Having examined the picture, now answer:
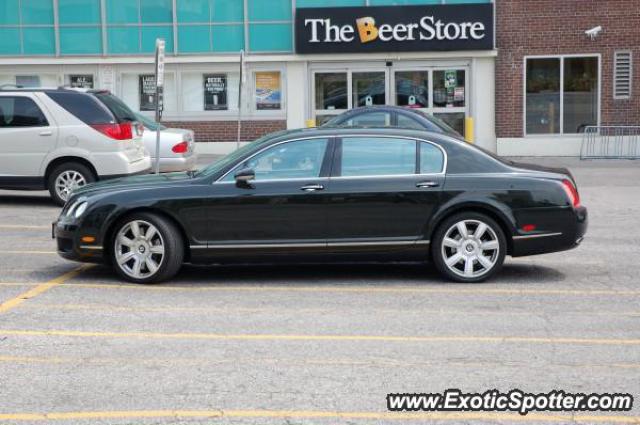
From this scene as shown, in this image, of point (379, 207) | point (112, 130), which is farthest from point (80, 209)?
point (112, 130)

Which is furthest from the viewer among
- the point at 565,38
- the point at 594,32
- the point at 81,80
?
the point at 81,80

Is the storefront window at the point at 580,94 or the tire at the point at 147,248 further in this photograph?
the storefront window at the point at 580,94

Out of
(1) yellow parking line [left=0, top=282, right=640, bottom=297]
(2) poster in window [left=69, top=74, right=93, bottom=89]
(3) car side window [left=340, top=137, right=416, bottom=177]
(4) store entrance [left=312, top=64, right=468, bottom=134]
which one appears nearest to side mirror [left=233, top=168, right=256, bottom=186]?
(3) car side window [left=340, top=137, right=416, bottom=177]

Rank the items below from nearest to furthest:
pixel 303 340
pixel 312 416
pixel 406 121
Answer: pixel 312 416, pixel 303 340, pixel 406 121

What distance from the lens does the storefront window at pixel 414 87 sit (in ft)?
82.9

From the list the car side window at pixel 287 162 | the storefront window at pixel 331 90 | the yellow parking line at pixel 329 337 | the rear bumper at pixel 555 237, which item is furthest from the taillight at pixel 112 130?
the storefront window at pixel 331 90

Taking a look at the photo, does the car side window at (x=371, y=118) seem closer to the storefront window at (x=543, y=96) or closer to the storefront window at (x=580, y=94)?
the storefront window at (x=543, y=96)

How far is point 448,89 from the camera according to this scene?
25172 millimetres

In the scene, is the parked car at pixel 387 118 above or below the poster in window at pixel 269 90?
below

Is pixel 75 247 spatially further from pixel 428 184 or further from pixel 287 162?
pixel 428 184

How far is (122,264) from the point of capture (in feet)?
29.6

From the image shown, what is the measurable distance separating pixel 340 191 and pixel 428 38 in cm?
1655

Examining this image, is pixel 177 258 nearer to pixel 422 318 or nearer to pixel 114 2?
pixel 422 318

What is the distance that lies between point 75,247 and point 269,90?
17183 millimetres
